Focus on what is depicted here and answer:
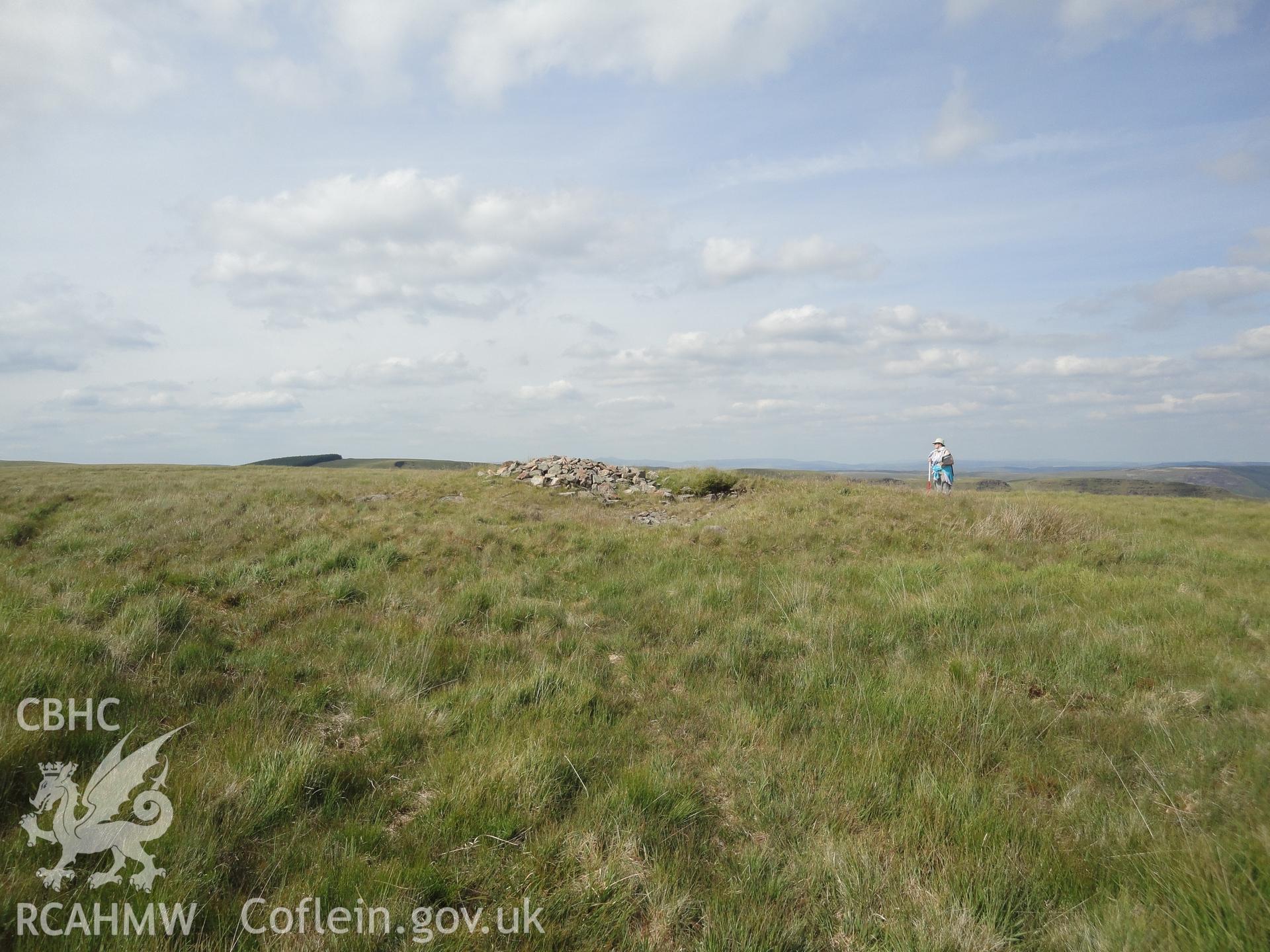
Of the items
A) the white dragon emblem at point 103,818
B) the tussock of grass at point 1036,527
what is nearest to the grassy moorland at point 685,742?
the white dragon emblem at point 103,818

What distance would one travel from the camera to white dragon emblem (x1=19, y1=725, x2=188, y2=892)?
8.96 ft

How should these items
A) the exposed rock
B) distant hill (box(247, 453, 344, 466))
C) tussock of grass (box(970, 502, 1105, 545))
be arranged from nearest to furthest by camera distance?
tussock of grass (box(970, 502, 1105, 545)) < the exposed rock < distant hill (box(247, 453, 344, 466))

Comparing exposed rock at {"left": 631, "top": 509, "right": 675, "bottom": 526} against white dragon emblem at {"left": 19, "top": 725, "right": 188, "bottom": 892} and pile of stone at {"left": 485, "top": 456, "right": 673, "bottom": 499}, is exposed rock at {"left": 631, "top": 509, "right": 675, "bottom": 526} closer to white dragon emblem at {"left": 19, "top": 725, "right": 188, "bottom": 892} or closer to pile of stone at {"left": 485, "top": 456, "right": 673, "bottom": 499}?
pile of stone at {"left": 485, "top": 456, "right": 673, "bottom": 499}

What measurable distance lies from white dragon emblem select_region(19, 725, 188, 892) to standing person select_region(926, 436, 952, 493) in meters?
23.3

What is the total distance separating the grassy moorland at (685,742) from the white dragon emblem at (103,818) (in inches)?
3.3

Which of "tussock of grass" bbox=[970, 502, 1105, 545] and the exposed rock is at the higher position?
"tussock of grass" bbox=[970, 502, 1105, 545]

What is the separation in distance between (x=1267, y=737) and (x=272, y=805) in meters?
6.74

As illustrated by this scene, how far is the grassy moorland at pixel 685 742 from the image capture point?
108 inches

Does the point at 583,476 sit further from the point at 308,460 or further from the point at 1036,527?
the point at 308,460

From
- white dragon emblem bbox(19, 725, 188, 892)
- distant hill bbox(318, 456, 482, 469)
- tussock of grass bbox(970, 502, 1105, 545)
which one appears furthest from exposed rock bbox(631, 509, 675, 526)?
distant hill bbox(318, 456, 482, 469)

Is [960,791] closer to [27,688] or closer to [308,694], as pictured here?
[308,694]

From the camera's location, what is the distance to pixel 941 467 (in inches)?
867

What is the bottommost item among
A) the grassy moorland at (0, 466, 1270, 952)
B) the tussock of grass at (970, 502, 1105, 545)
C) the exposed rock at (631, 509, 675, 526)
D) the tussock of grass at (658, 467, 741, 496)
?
the grassy moorland at (0, 466, 1270, 952)

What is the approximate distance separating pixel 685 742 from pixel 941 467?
69.5 ft
